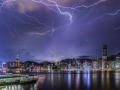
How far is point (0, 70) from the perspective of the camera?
311 feet

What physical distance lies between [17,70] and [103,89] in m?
57.8

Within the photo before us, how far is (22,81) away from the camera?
59656 mm

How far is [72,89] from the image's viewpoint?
216 feet

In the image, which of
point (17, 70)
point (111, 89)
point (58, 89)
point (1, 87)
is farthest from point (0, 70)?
point (1, 87)

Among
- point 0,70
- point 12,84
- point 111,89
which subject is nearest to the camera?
point 12,84

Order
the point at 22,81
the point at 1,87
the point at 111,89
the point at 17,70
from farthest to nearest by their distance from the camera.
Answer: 1. the point at 17,70
2. the point at 111,89
3. the point at 22,81
4. the point at 1,87

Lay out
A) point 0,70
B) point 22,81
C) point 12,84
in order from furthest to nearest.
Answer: point 0,70
point 22,81
point 12,84

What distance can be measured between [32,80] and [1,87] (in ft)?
69.5

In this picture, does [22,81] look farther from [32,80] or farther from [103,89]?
[103,89]

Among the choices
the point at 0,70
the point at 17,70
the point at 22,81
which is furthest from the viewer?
the point at 17,70

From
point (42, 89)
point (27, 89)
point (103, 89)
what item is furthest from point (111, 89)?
point (27, 89)

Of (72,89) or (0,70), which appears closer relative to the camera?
(72,89)

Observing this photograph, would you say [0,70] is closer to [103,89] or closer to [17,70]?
[17,70]

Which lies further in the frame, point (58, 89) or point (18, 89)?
point (58, 89)
